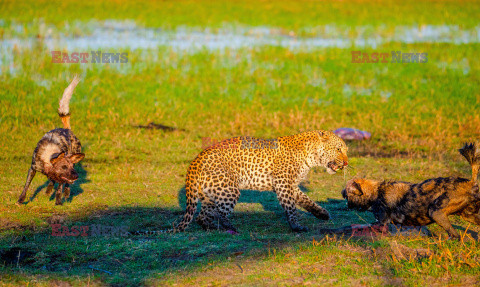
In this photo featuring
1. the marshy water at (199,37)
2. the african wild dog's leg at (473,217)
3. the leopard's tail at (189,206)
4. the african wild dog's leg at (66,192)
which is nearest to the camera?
the african wild dog's leg at (473,217)

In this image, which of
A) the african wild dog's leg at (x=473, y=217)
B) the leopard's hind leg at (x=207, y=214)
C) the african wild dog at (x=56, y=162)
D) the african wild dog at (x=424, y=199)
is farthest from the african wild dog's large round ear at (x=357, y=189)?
the african wild dog at (x=56, y=162)

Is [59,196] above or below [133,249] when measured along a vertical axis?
above

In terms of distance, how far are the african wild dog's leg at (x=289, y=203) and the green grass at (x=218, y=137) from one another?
0.56ft

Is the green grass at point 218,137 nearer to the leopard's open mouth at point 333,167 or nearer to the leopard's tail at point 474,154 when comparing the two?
the leopard's open mouth at point 333,167

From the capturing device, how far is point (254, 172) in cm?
884

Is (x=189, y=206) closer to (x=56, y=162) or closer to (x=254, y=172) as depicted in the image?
(x=254, y=172)

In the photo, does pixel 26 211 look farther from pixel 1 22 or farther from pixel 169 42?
pixel 1 22

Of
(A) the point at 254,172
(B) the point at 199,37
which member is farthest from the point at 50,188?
Answer: (B) the point at 199,37

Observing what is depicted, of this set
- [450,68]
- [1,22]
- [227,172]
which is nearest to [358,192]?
[227,172]

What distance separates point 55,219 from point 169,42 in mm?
15661

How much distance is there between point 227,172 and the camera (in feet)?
27.8

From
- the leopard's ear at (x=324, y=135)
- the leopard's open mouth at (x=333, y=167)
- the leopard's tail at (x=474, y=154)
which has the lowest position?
the leopard's open mouth at (x=333, y=167)

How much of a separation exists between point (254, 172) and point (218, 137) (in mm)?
5231

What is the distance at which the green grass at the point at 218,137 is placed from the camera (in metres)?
6.65
